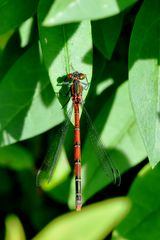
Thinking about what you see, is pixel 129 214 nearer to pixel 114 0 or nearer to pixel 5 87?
pixel 5 87

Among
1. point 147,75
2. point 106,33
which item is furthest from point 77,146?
point 147,75

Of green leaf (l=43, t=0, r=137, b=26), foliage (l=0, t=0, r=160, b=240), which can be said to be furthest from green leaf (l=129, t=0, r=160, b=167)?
green leaf (l=43, t=0, r=137, b=26)

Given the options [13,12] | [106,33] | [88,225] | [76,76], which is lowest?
[88,225]

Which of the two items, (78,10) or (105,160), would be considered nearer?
(78,10)

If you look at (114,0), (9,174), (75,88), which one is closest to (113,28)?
(75,88)

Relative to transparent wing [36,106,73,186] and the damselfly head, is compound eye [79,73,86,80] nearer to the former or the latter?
the damselfly head

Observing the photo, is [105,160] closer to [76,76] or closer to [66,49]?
[76,76]

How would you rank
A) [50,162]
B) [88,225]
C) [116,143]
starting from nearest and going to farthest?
[88,225] < [116,143] < [50,162]
